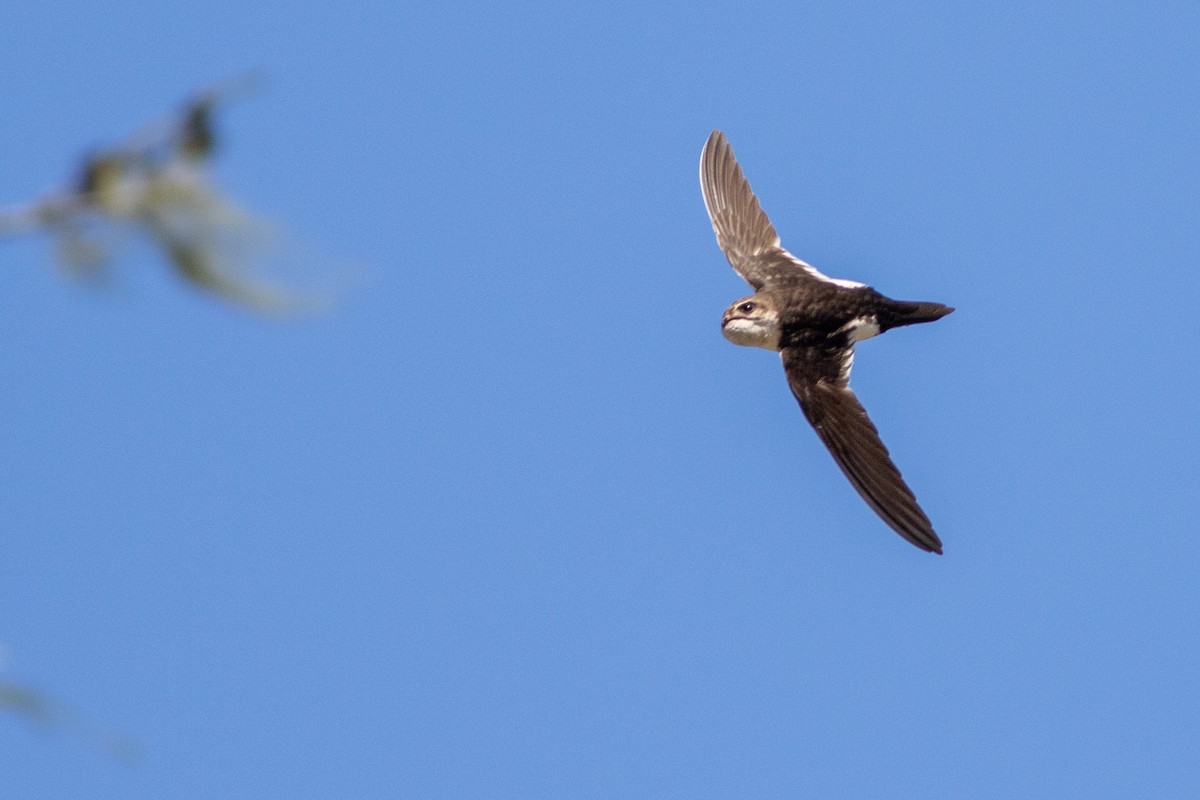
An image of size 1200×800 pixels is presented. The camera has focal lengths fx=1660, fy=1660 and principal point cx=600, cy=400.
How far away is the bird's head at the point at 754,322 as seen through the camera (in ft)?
42.1

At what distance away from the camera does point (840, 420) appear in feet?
39.5

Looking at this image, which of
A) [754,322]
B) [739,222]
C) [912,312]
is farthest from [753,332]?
[739,222]

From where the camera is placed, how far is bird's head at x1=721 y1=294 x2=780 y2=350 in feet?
42.1

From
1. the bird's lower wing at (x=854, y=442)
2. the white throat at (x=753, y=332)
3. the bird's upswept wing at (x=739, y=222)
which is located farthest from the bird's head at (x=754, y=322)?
the bird's upswept wing at (x=739, y=222)

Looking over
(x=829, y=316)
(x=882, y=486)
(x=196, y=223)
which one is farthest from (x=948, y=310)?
(x=196, y=223)

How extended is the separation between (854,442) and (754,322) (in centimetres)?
152

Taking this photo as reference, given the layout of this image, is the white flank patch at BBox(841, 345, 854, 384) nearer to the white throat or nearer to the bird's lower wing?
the bird's lower wing

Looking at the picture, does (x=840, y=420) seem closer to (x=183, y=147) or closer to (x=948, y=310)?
(x=948, y=310)

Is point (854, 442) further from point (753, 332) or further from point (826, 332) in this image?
point (753, 332)

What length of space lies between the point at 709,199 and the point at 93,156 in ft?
39.8

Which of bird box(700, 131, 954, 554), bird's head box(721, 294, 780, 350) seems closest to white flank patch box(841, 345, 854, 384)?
bird box(700, 131, 954, 554)

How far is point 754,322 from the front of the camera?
12.9 meters

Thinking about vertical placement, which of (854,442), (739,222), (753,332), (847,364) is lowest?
(854,442)

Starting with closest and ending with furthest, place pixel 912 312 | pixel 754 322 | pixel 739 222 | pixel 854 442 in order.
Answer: pixel 854 442 → pixel 912 312 → pixel 754 322 → pixel 739 222
